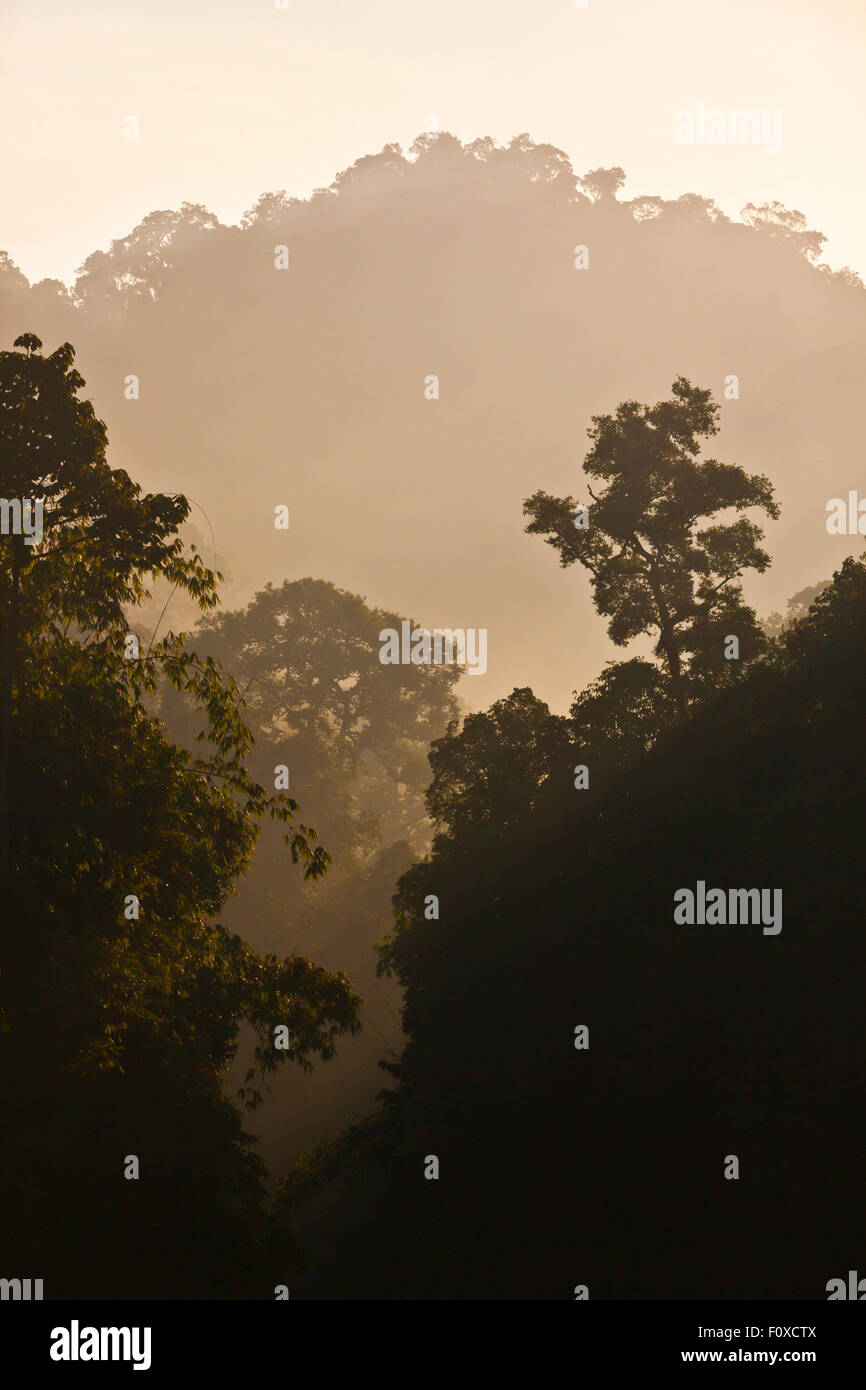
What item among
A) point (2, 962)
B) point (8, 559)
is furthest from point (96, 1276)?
point (8, 559)

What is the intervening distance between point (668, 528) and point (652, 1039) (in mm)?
14425

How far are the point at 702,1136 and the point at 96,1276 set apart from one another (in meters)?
12.0

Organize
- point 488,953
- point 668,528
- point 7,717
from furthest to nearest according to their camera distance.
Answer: point 668,528 < point 488,953 < point 7,717

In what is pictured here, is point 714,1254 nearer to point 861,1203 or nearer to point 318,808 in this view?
point 861,1203

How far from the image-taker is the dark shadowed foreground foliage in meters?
18.6

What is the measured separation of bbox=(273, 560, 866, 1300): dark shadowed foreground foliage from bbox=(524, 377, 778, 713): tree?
3.80 m

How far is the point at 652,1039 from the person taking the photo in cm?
2152

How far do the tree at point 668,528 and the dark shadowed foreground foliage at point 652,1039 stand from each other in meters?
3.80

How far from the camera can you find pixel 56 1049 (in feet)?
38.8

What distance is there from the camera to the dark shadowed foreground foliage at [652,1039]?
61.1ft

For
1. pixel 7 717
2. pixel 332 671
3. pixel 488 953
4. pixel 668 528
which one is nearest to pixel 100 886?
pixel 7 717

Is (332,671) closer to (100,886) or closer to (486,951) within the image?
(486,951)

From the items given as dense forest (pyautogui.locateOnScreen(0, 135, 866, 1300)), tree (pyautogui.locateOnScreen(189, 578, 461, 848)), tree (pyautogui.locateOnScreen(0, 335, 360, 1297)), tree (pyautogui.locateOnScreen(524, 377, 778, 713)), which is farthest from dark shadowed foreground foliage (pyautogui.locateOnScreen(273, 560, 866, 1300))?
tree (pyautogui.locateOnScreen(189, 578, 461, 848))

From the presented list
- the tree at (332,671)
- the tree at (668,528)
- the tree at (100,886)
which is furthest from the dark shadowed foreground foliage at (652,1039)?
the tree at (332,671)
